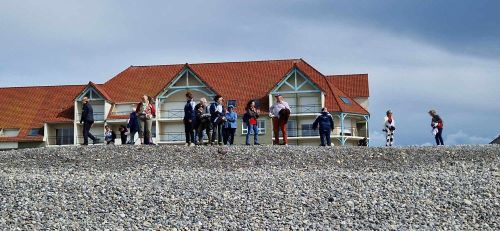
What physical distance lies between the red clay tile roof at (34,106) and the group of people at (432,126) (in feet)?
116

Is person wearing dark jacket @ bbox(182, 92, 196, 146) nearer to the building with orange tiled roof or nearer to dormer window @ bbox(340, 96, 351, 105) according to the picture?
the building with orange tiled roof

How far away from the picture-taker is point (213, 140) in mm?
26453

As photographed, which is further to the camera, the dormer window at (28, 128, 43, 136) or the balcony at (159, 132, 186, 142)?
the dormer window at (28, 128, 43, 136)

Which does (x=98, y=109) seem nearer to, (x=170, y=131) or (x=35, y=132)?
(x=35, y=132)

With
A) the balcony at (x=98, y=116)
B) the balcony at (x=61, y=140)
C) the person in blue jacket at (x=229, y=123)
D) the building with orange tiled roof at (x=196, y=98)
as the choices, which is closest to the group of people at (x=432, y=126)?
the person in blue jacket at (x=229, y=123)

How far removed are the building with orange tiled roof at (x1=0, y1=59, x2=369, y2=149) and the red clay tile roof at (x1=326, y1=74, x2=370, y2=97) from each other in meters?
0.08

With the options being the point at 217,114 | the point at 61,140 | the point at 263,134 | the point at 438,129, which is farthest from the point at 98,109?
the point at 438,129

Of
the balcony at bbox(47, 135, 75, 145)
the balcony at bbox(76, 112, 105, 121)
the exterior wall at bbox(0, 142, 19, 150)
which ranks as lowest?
the exterior wall at bbox(0, 142, 19, 150)

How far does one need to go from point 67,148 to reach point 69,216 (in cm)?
1002

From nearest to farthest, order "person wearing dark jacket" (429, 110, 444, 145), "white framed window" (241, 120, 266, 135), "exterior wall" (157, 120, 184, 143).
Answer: "person wearing dark jacket" (429, 110, 444, 145) → "white framed window" (241, 120, 266, 135) → "exterior wall" (157, 120, 184, 143)

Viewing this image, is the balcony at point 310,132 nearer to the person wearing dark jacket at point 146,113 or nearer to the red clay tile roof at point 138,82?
the red clay tile roof at point 138,82

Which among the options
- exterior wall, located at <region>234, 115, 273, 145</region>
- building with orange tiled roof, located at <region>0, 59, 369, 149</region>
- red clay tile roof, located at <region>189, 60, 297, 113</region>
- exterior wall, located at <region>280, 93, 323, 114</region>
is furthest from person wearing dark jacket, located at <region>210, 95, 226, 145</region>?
exterior wall, located at <region>280, 93, 323, 114</region>

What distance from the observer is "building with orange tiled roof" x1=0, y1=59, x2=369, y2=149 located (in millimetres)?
54781

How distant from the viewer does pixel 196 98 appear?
56312 mm
